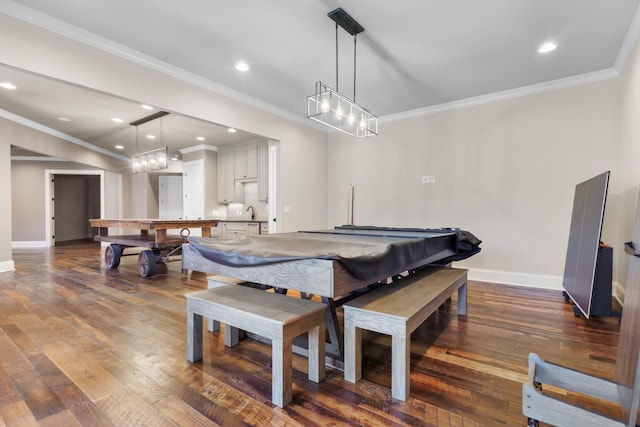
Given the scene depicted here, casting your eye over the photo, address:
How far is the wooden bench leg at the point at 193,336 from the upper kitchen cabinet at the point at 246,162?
4970 mm

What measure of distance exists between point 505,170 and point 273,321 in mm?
4113

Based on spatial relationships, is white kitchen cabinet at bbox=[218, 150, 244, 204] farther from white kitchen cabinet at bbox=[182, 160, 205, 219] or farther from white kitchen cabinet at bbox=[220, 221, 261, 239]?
white kitchen cabinet at bbox=[220, 221, 261, 239]

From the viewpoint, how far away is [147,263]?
441 centimetres

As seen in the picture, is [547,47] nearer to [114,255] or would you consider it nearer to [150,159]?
[150,159]

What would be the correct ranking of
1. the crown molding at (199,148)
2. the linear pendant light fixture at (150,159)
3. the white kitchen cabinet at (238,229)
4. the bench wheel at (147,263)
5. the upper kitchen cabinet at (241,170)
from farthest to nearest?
the crown molding at (199,148) → the upper kitchen cabinet at (241,170) → the white kitchen cabinet at (238,229) → the linear pendant light fixture at (150,159) → the bench wheel at (147,263)

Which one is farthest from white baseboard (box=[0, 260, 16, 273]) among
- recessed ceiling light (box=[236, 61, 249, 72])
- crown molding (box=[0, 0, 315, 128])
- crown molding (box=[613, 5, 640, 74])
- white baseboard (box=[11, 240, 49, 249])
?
crown molding (box=[613, 5, 640, 74])

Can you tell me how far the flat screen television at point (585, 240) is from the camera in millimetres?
2609

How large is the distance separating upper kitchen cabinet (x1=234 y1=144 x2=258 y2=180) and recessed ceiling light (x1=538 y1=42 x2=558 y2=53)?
205 inches

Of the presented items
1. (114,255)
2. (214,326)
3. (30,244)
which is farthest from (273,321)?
(30,244)

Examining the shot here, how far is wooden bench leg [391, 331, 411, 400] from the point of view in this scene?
1.58 metres

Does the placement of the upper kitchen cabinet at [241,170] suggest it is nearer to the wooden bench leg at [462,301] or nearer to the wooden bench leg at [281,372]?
the wooden bench leg at [462,301]

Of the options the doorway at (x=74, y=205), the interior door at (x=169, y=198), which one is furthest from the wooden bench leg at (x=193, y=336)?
the doorway at (x=74, y=205)

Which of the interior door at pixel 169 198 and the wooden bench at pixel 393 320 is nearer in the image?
the wooden bench at pixel 393 320

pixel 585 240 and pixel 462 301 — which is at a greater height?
pixel 585 240
